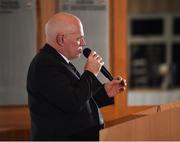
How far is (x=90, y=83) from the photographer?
195 centimetres

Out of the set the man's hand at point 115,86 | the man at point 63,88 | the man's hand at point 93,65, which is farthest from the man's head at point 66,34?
the man's hand at point 115,86

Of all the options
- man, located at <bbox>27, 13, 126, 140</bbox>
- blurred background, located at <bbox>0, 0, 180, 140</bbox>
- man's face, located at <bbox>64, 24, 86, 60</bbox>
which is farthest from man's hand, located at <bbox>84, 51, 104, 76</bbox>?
blurred background, located at <bbox>0, 0, 180, 140</bbox>

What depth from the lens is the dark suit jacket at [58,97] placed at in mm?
1944

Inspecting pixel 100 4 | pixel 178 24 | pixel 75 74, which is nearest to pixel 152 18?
pixel 178 24

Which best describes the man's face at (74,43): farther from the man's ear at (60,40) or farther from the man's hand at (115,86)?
the man's hand at (115,86)

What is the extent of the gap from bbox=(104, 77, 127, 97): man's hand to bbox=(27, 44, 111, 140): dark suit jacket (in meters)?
0.16

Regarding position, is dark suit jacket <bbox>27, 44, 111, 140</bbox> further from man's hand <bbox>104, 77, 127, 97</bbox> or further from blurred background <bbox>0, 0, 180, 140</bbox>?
blurred background <bbox>0, 0, 180, 140</bbox>

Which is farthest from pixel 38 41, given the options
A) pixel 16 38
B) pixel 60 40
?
pixel 60 40

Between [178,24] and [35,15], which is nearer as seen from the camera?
[35,15]

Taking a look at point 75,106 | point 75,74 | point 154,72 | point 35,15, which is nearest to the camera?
point 75,106

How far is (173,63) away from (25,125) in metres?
5.25

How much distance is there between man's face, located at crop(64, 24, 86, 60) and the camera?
6.82ft

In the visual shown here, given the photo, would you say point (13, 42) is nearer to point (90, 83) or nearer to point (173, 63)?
point (90, 83)

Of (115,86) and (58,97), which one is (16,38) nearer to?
(115,86)
